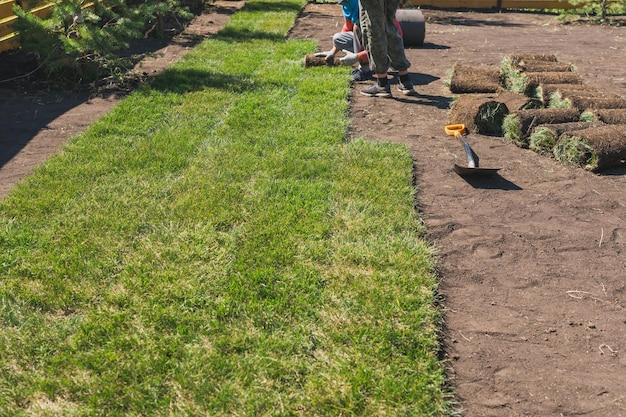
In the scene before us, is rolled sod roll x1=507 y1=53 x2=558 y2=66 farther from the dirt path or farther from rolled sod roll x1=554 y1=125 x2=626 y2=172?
rolled sod roll x1=554 y1=125 x2=626 y2=172

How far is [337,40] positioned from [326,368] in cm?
609

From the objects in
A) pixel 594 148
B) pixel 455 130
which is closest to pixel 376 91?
pixel 455 130

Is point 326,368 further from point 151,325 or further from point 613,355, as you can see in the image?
point 613,355

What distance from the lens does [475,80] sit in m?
7.27

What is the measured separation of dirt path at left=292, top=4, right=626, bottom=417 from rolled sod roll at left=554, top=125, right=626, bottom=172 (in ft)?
0.33

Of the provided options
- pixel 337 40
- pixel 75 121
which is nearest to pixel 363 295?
pixel 75 121

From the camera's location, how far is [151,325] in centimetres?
313

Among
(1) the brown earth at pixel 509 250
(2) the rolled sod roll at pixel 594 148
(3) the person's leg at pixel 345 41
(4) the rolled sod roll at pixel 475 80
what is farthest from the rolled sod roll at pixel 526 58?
(2) the rolled sod roll at pixel 594 148

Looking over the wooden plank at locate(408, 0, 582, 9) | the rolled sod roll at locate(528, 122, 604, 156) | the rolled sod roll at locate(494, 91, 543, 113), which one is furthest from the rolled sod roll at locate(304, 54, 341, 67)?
the wooden plank at locate(408, 0, 582, 9)

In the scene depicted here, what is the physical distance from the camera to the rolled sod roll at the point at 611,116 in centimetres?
571

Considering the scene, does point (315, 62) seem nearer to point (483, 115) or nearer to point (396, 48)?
point (396, 48)

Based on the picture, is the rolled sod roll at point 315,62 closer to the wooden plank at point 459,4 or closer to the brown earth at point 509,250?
the brown earth at point 509,250

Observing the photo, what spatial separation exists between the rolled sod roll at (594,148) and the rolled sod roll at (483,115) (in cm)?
78

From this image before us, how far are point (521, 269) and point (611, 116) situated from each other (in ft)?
9.11
